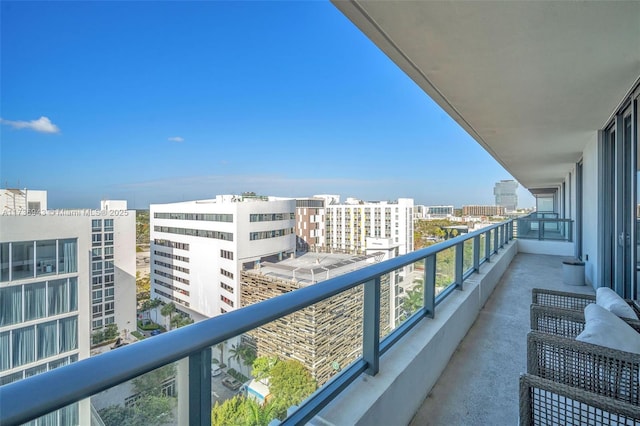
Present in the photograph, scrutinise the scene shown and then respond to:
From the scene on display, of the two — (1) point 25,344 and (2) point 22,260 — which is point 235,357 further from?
(1) point 25,344

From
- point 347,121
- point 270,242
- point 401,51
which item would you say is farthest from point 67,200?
point 347,121

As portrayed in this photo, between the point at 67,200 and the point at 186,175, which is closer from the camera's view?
the point at 67,200

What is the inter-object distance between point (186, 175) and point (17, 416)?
27.0 meters

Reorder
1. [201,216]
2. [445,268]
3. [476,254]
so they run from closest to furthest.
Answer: [445,268] → [476,254] → [201,216]

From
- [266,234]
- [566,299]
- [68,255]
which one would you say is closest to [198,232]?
[266,234]

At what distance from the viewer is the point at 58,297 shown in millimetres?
6344

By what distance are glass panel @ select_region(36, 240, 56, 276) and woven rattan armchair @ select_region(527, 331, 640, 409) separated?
25.5 feet

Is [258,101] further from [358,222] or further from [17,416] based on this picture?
[17,416]

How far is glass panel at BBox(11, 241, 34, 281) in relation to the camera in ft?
17.7

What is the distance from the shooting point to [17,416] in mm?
480

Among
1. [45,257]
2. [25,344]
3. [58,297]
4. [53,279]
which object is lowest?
[25,344]

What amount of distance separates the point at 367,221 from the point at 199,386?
1923 centimetres

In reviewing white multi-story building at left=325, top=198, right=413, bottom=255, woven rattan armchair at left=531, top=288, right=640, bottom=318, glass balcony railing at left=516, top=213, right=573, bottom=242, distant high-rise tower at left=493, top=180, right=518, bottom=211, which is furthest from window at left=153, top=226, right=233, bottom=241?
distant high-rise tower at left=493, top=180, right=518, bottom=211

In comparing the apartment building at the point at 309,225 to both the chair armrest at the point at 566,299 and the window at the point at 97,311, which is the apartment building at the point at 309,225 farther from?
the chair armrest at the point at 566,299
